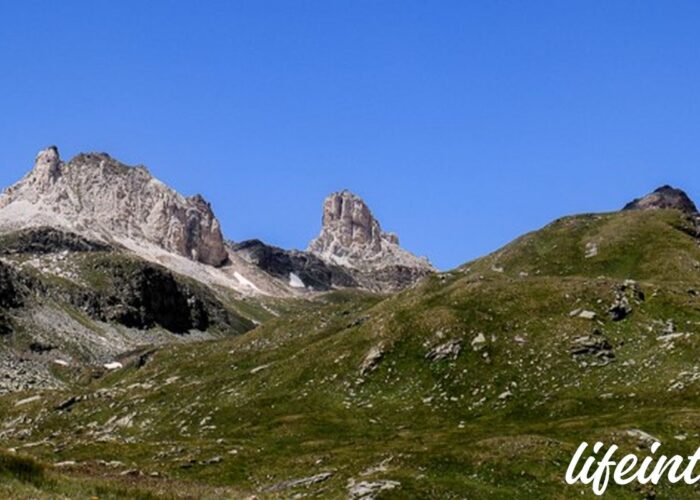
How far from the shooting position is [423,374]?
82062mm

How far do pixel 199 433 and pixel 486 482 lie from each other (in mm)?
40338

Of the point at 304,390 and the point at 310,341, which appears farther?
the point at 310,341

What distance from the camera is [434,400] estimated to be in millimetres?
76625

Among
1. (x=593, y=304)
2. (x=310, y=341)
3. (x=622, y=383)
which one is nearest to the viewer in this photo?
(x=622, y=383)

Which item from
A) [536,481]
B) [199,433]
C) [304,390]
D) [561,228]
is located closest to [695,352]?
[536,481]

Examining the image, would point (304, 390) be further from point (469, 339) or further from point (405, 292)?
point (405, 292)

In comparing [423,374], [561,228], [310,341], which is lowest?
[423,374]

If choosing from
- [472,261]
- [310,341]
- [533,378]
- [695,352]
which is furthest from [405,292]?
[695,352]

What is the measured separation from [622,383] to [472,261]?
240ft

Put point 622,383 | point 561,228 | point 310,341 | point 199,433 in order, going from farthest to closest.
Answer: point 561,228 → point 310,341 → point 199,433 → point 622,383

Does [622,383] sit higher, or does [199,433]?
[199,433]

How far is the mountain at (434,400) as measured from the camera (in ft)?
165

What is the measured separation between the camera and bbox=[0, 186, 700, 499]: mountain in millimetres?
50281

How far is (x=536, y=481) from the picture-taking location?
46.7 metres
